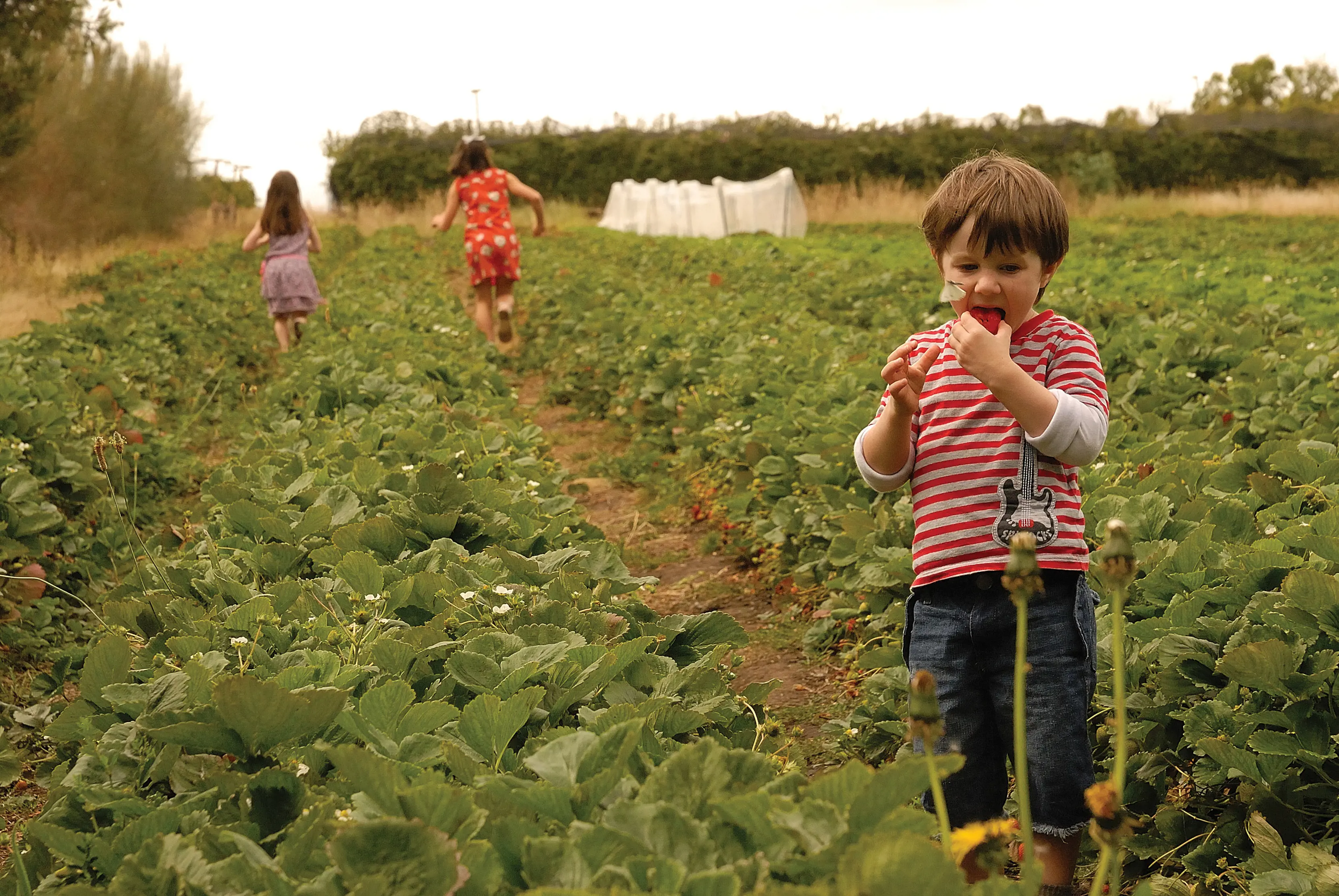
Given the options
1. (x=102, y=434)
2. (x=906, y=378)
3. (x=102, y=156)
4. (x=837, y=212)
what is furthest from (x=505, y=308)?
(x=837, y=212)

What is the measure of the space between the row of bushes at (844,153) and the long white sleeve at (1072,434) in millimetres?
36778

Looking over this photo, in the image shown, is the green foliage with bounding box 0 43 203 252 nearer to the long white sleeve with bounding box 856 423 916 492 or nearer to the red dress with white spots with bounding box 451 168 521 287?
the red dress with white spots with bounding box 451 168 521 287

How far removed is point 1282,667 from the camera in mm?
2359

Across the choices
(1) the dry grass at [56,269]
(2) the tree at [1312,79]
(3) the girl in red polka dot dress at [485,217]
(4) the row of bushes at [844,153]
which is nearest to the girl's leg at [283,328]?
(3) the girl in red polka dot dress at [485,217]

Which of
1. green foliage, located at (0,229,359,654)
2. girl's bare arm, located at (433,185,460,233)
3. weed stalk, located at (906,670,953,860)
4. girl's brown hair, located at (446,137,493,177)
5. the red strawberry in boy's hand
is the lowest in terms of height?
green foliage, located at (0,229,359,654)

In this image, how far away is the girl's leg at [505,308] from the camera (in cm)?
1080

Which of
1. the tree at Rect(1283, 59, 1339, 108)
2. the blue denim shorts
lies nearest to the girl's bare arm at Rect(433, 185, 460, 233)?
the blue denim shorts

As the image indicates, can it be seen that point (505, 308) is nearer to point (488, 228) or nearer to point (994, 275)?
point (488, 228)

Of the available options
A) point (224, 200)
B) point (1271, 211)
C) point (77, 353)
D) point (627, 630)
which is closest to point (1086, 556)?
point (627, 630)

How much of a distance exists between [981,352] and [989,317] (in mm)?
162

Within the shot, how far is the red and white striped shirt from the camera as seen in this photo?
7.46ft

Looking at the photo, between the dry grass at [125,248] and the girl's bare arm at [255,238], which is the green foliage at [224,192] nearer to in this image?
the dry grass at [125,248]

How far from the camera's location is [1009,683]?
2301 millimetres

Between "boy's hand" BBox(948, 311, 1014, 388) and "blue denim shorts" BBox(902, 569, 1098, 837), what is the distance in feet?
1.34
